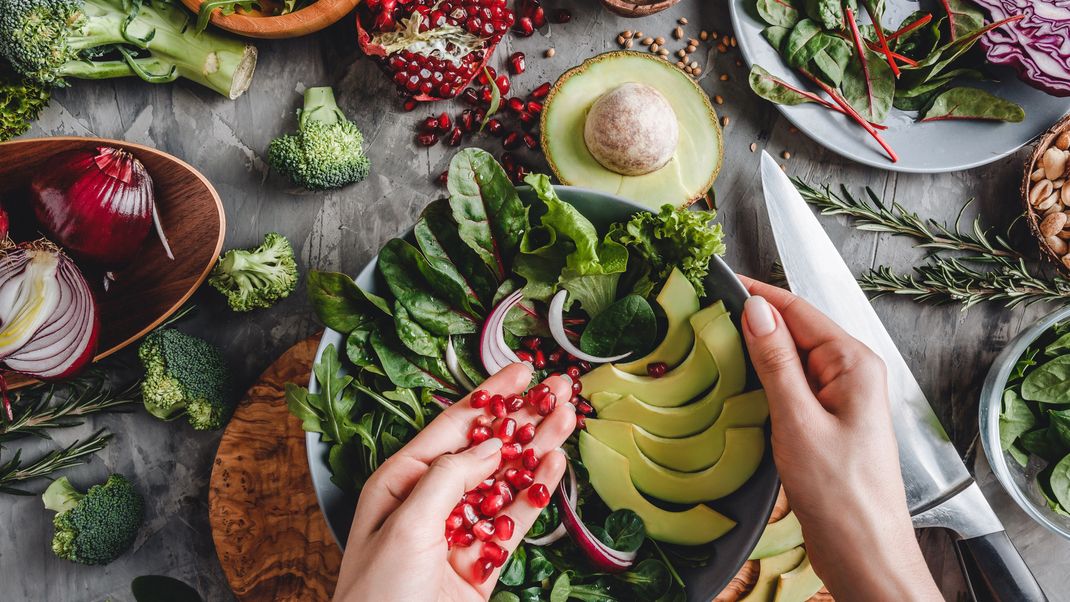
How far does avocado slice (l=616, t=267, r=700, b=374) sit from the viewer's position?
1.47m

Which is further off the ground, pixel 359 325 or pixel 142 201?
pixel 142 201

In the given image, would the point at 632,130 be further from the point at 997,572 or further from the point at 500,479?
the point at 997,572

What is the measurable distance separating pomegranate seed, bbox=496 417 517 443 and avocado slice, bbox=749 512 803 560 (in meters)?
0.72

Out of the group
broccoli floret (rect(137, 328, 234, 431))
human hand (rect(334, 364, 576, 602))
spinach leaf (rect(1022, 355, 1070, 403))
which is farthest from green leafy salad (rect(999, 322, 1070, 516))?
broccoli floret (rect(137, 328, 234, 431))

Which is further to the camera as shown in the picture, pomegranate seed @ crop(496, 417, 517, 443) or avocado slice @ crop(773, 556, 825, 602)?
avocado slice @ crop(773, 556, 825, 602)

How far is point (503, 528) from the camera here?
136 cm

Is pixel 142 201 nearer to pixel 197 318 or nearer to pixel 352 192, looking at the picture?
pixel 197 318

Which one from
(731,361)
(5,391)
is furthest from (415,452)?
(5,391)

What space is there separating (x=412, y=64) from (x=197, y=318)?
0.91 m

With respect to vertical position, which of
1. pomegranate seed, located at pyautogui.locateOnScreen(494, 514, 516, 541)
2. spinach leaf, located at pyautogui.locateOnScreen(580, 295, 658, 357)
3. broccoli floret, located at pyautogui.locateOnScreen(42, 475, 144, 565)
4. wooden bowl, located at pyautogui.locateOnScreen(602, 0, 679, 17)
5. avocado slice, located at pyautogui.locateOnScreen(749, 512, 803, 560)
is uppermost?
wooden bowl, located at pyautogui.locateOnScreen(602, 0, 679, 17)

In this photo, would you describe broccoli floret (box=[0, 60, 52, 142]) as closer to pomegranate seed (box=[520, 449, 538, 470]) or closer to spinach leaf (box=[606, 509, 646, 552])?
pomegranate seed (box=[520, 449, 538, 470])

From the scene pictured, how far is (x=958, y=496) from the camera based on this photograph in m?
1.66

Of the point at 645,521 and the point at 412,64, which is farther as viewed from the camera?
the point at 412,64

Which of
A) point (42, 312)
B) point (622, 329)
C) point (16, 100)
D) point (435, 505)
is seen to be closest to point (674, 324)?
point (622, 329)
